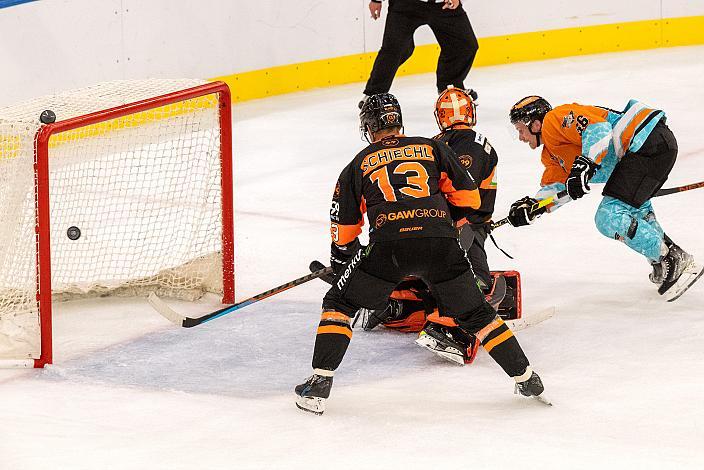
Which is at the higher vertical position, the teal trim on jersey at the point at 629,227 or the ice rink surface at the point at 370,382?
the teal trim on jersey at the point at 629,227

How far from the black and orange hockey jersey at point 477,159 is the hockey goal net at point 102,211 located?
86 cm

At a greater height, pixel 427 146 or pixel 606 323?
pixel 427 146

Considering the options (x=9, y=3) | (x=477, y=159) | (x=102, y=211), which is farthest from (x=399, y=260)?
(x=9, y=3)

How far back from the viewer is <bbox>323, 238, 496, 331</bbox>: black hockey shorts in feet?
11.0

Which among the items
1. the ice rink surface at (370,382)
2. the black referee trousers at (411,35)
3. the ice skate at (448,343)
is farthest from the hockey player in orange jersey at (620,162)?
the black referee trousers at (411,35)

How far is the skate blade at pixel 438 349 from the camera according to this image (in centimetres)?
379

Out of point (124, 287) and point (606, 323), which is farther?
point (124, 287)

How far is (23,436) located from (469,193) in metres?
1.31

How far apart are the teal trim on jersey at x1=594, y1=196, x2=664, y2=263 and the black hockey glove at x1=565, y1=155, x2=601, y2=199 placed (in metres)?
0.26

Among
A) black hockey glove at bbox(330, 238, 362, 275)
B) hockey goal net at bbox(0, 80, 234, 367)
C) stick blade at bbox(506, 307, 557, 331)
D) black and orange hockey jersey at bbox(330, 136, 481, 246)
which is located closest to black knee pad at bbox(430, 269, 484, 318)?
black and orange hockey jersey at bbox(330, 136, 481, 246)

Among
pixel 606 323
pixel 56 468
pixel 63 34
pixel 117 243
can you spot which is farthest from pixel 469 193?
pixel 63 34

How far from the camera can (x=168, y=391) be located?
3648 millimetres

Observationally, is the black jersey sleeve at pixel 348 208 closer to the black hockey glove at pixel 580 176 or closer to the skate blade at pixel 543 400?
the skate blade at pixel 543 400

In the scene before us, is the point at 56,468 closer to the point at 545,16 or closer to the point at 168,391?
the point at 168,391
